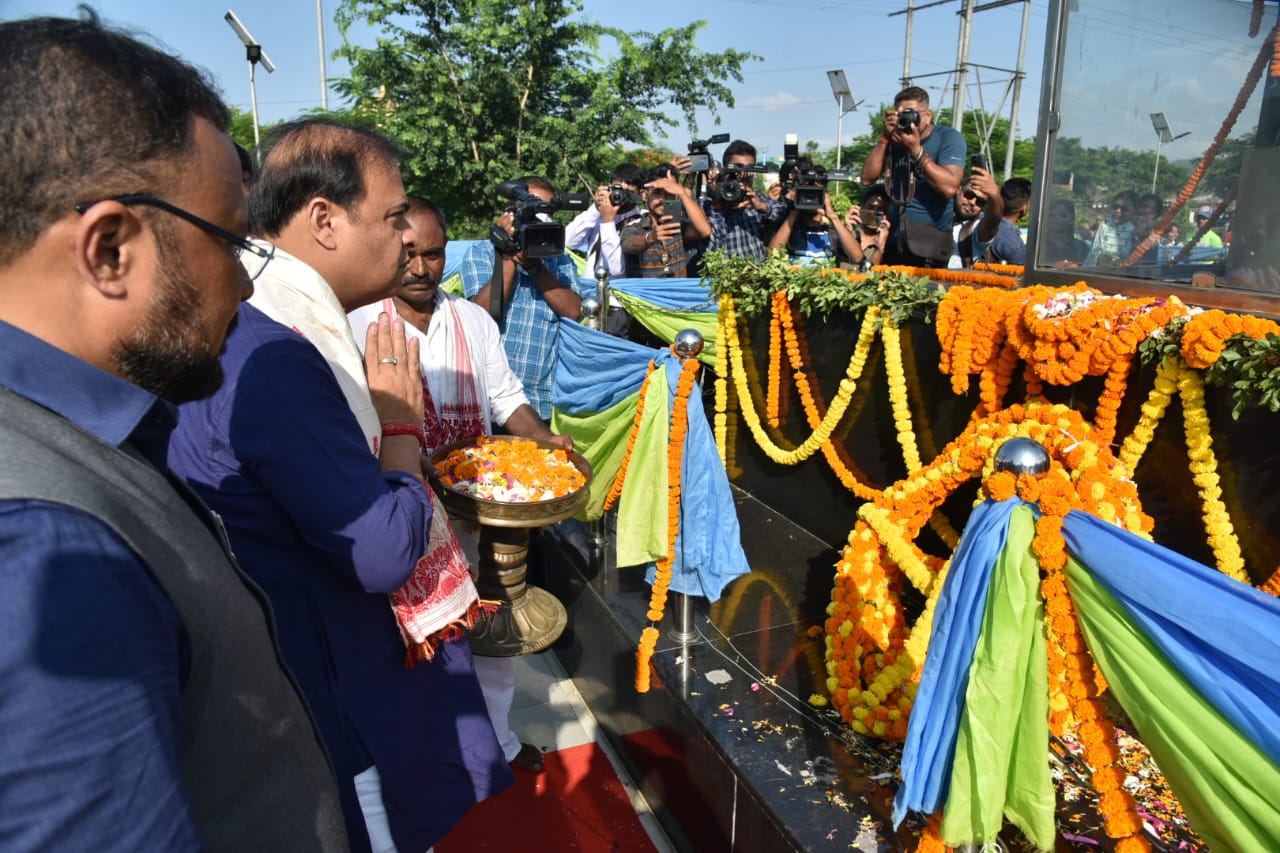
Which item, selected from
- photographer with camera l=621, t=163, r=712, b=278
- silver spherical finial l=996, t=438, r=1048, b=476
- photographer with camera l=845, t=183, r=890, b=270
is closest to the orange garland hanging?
photographer with camera l=845, t=183, r=890, b=270

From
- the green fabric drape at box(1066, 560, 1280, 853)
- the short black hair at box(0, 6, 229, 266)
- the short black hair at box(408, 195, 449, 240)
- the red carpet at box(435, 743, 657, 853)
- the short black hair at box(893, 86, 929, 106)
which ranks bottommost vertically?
the red carpet at box(435, 743, 657, 853)

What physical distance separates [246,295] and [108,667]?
0.54m

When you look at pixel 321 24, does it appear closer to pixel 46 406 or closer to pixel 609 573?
pixel 609 573

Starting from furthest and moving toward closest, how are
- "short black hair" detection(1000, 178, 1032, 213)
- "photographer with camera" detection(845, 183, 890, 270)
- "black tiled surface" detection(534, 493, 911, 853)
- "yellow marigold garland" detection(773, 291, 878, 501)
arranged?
"short black hair" detection(1000, 178, 1032, 213) < "photographer with camera" detection(845, 183, 890, 270) < "yellow marigold garland" detection(773, 291, 878, 501) < "black tiled surface" detection(534, 493, 911, 853)

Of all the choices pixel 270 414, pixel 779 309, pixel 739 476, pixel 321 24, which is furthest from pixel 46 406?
pixel 321 24

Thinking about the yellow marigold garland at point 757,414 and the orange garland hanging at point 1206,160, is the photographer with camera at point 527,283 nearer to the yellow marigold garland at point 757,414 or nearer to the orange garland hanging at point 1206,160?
the yellow marigold garland at point 757,414

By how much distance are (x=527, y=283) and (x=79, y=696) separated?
4.20m

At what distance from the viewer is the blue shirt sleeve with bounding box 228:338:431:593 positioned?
1.34m

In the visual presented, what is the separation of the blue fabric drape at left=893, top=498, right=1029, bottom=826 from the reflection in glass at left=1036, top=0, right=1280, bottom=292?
7.82 ft

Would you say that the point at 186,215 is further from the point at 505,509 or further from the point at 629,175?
the point at 629,175

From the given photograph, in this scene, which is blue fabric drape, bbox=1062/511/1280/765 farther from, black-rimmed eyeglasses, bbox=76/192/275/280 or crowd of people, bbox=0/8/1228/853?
black-rimmed eyeglasses, bbox=76/192/275/280

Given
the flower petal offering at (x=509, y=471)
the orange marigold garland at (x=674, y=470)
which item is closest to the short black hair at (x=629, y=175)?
the orange marigold garland at (x=674, y=470)

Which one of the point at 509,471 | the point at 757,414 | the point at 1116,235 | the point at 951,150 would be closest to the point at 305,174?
the point at 509,471

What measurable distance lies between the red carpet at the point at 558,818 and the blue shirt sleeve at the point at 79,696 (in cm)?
229
